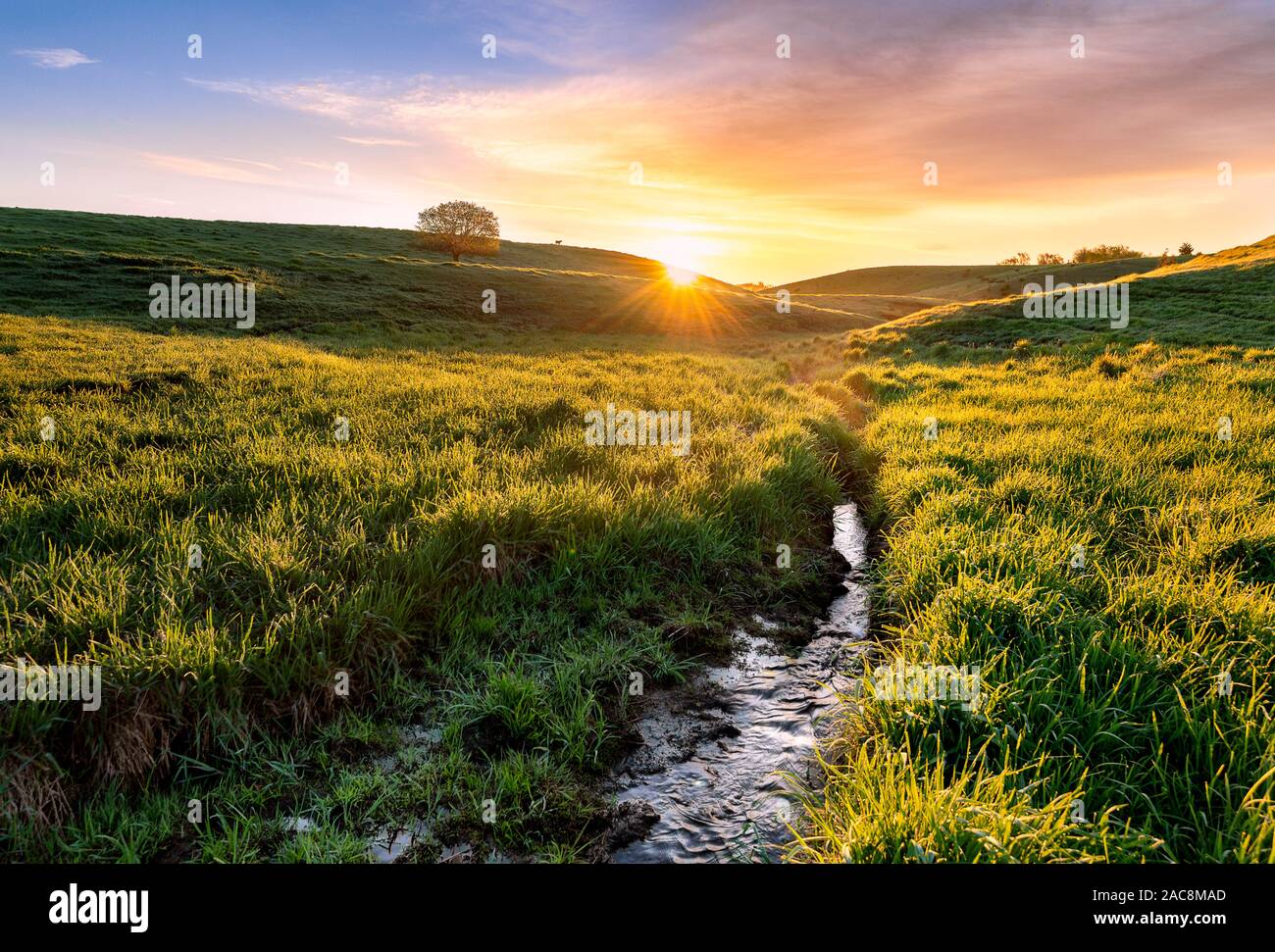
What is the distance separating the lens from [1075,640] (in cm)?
409

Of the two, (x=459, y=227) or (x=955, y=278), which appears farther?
(x=955, y=278)

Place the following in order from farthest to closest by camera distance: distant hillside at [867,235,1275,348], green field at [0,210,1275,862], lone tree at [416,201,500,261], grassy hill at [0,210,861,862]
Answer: lone tree at [416,201,500,261]
distant hillside at [867,235,1275,348]
grassy hill at [0,210,861,862]
green field at [0,210,1275,862]

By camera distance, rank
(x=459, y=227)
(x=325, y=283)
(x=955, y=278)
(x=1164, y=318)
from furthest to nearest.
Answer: (x=955, y=278), (x=459, y=227), (x=325, y=283), (x=1164, y=318)

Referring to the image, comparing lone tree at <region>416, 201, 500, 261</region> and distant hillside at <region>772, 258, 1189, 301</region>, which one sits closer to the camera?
lone tree at <region>416, 201, 500, 261</region>

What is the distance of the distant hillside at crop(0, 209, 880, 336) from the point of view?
28.1 m

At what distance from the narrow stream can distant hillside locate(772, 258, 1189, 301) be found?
80981 mm

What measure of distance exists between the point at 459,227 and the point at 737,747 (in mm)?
74506

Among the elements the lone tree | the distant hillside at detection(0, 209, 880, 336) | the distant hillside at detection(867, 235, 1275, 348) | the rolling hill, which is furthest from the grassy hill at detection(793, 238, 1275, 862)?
the lone tree

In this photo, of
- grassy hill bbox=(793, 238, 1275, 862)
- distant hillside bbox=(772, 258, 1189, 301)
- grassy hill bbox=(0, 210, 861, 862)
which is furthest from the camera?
distant hillside bbox=(772, 258, 1189, 301)

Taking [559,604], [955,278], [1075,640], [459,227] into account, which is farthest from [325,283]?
[955,278]

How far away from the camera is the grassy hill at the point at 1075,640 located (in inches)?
107

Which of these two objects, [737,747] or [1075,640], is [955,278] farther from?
[737,747]

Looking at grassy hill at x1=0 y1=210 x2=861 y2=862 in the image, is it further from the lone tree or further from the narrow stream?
the lone tree
